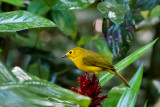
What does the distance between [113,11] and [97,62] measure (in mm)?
226

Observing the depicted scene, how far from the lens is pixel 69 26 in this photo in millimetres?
1368

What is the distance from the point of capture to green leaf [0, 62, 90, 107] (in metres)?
0.46

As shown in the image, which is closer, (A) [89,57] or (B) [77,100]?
(B) [77,100]

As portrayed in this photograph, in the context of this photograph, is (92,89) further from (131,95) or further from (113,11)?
(113,11)

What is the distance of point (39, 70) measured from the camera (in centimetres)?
171

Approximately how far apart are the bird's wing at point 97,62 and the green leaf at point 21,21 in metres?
0.28

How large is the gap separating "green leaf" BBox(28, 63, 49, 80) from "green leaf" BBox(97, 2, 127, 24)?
0.72 meters

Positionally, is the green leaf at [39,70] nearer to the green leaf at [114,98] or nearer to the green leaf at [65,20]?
the green leaf at [65,20]

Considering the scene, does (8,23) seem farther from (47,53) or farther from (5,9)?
(47,53)

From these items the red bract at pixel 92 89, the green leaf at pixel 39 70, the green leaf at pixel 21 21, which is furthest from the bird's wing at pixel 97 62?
the green leaf at pixel 39 70

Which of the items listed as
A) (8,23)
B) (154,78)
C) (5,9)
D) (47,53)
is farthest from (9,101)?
(154,78)

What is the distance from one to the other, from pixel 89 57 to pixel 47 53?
89 cm

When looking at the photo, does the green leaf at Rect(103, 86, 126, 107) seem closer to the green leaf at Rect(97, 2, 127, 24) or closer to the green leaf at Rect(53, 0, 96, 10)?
the green leaf at Rect(97, 2, 127, 24)

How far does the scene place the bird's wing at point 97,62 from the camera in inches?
37.6
